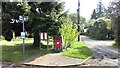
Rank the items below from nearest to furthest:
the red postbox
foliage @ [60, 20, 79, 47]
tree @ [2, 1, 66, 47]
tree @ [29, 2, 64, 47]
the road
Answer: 1. the road
2. tree @ [2, 1, 66, 47]
3. the red postbox
4. tree @ [29, 2, 64, 47]
5. foliage @ [60, 20, 79, 47]

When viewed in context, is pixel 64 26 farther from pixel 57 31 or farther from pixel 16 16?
pixel 16 16

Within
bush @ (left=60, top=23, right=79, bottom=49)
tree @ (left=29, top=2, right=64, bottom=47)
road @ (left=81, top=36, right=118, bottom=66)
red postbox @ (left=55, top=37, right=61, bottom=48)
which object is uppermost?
tree @ (left=29, top=2, right=64, bottom=47)

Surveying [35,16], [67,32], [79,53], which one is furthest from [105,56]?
[35,16]

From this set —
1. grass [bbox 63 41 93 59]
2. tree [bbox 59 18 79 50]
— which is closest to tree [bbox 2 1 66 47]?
tree [bbox 59 18 79 50]

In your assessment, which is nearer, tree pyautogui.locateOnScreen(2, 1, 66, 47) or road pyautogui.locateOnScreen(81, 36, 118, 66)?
road pyautogui.locateOnScreen(81, 36, 118, 66)

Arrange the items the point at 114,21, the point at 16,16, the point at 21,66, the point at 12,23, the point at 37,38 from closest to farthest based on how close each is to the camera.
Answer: the point at 21,66, the point at 16,16, the point at 12,23, the point at 37,38, the point at 114,21

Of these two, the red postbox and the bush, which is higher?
the bush

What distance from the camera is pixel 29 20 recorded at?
23.7 m

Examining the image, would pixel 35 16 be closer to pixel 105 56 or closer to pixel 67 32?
pixel 67 32

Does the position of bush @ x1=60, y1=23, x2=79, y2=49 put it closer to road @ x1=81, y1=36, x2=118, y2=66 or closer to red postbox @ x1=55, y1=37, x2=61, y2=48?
red postbox @ x1=55, y1=37, x2=61, y2=48

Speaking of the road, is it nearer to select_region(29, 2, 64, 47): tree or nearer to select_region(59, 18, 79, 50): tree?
select_region(59, 18, 79, 50): tree

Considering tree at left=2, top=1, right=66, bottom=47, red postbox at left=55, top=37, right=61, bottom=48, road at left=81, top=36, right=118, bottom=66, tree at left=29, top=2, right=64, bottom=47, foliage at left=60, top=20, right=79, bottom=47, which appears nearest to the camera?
road at left=81, top=36, right=118, bottom=66

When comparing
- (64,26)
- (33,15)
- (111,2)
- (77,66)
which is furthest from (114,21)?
(77,66)

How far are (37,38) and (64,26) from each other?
14.5 feet
